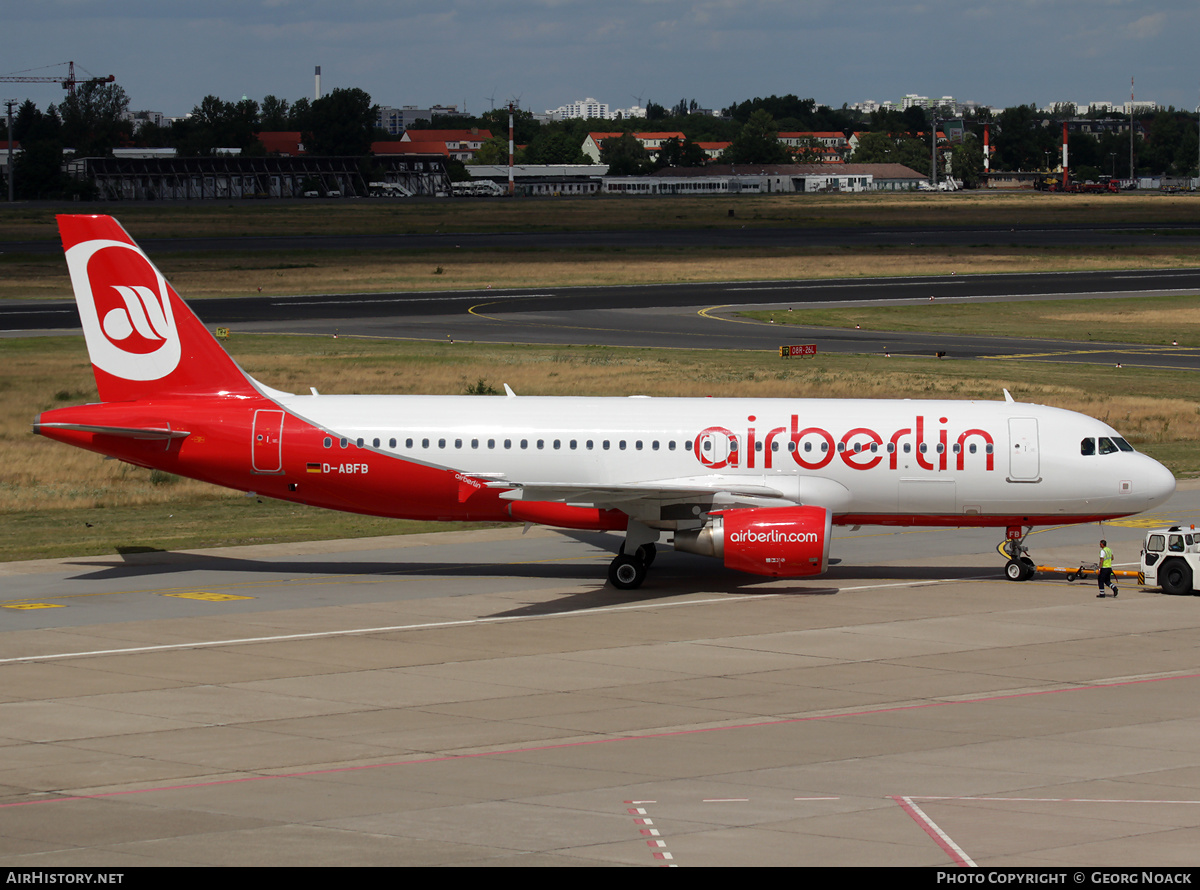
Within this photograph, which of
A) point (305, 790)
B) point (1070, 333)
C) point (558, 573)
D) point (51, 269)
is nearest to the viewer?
point (305, 790)

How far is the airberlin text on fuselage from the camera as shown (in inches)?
1451

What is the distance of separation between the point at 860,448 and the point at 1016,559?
5401 millimetres

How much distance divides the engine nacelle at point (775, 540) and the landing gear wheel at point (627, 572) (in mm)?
2652

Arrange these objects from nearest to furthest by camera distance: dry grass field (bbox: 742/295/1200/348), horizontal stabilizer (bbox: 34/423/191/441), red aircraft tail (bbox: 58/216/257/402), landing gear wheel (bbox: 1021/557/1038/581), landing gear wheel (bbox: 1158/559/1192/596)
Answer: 1. landing gear wheel (bbox: 1158/559/1192/596)
2. horizontal stabilizer (bbox: 34/423/191/441)
3. landing gear wheel (bbox: 1021/557/1038/581)
4. red aircraft tail (bbox: 58/216/257/402)
5. dry grass field (bbox: 742/295/1200/348)

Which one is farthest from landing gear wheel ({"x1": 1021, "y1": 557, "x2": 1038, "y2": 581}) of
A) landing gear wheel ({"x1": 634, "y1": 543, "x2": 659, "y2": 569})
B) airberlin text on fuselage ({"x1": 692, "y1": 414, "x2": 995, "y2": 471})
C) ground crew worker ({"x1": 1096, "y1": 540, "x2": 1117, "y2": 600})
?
landing gear wheel ({"x1": 634, "y1": 543, "x2": 659, "y2": 569})

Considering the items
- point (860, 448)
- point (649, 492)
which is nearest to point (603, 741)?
point (649, 492)

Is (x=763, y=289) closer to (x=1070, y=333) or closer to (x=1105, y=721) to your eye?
(x=1070, y=333)

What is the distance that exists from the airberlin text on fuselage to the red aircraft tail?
13546 millimetres

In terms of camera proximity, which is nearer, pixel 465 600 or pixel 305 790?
pixel 305 790

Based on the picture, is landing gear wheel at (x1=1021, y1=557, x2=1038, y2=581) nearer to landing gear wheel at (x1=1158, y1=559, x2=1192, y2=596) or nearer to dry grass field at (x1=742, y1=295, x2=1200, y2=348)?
landing gear wheel at (x1=1158, y1=559, x2=1192, y2=596)

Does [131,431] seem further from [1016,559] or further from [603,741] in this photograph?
[1016,559]

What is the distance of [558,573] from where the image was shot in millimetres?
39500

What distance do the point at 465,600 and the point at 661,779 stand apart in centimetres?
1497
